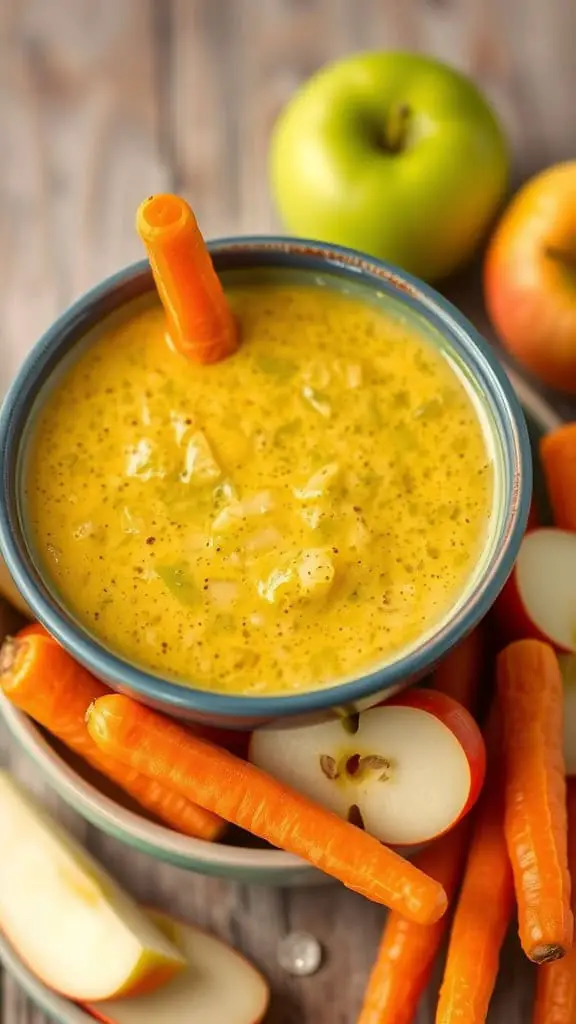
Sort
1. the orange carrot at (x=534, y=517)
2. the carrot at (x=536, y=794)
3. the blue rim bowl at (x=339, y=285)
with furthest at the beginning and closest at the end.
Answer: the orange carrot at (x=534, y=517), the carrot at (x=536, y=794), the blue rim bowl at (x=339, y=285)

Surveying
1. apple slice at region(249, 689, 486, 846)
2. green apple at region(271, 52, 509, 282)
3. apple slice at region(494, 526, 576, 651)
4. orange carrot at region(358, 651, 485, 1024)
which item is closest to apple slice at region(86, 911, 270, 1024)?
orange carrot at region(358, 651, 485, 1024)

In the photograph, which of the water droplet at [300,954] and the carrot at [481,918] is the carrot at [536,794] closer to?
the carrot at [481,918]

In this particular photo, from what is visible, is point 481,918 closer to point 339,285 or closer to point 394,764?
point 394,764

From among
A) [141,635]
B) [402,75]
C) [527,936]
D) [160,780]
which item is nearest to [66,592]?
[141,635]

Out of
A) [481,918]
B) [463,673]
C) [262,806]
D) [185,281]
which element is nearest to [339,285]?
[185,281]

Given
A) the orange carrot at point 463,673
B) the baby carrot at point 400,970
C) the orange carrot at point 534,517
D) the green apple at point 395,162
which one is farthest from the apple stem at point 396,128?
the baby carrot at point 400,970

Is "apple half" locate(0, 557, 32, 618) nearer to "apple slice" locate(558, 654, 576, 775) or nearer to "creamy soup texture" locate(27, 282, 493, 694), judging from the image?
"creamy soup texture" locate(27, 282, 493, 694)
